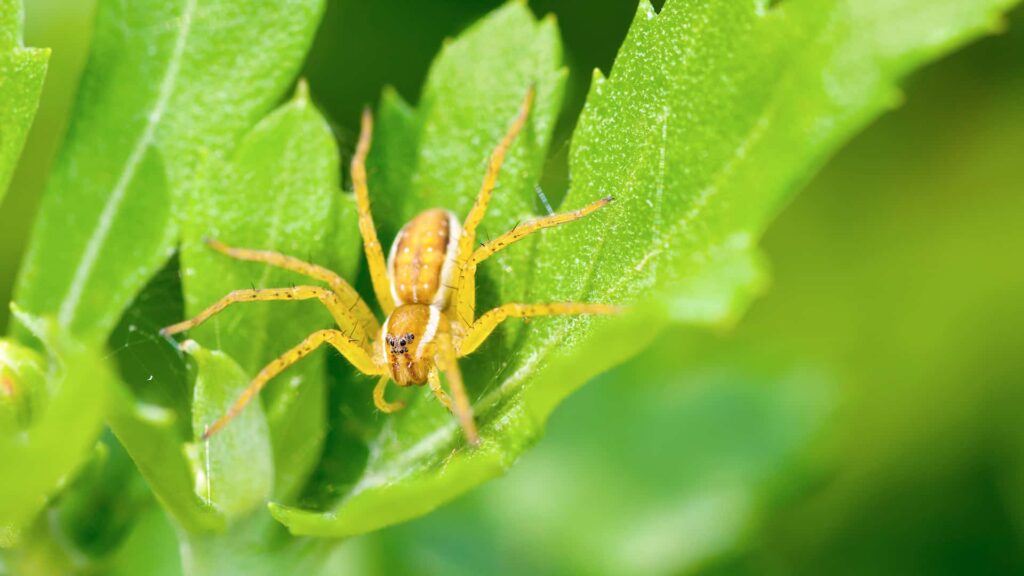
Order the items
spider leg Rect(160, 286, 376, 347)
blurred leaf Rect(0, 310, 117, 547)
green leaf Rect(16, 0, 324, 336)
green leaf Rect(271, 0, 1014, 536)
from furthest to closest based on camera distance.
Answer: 1. green leaf Rect(16, 0, 324, 336)
2. spider leg Rect(160, 286, 376, 347)
3. green leaf Rect(271, 0, 1014, 536)
4. blurred leaf Rect(0, 310, 117, 547)

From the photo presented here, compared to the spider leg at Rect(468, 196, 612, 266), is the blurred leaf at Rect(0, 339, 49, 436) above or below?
below

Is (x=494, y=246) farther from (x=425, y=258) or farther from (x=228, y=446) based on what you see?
(x=228, y=446)

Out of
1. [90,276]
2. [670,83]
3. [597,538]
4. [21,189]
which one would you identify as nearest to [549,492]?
[597,538]

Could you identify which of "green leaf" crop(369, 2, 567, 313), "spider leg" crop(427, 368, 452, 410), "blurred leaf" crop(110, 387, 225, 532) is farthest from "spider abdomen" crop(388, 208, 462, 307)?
"blurred leaf" crop(110, 387, 225, 532)

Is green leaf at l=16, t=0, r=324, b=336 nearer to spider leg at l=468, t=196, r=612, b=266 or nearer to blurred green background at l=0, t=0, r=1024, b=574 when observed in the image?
spider leg at l=468, t=196, r=612, b=266

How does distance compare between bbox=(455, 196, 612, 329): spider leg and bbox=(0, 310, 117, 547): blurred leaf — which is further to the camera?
bbox=(455, 196, 612, 329): spider leg

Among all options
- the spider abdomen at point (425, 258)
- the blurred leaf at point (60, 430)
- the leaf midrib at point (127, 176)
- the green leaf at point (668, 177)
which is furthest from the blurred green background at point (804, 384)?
the blurred leaf at point (60, 430)
